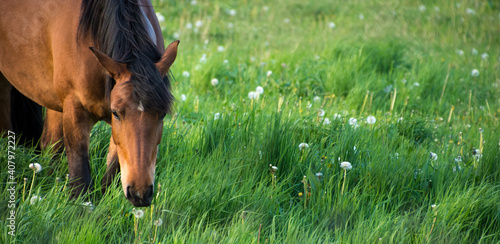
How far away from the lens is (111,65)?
261 centimetres

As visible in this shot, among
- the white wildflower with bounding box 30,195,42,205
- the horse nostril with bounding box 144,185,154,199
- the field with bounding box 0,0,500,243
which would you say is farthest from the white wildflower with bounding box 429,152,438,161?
the white wildflower with bounding box 30,195,42,205

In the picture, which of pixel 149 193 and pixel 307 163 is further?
pixel 307 163

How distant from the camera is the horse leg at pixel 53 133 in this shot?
3.58 meters

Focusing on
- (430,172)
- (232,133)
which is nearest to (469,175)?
(430,172)

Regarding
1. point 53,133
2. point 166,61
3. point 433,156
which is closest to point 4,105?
point 53,133

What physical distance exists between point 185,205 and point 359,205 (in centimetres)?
114

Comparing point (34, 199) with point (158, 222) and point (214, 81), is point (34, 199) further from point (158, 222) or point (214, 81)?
point (214, 81)

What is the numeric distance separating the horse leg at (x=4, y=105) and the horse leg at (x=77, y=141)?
92 cm

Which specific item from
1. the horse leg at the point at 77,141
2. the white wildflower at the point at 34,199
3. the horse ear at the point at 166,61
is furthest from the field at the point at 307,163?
the horse ear at the point at 166,61

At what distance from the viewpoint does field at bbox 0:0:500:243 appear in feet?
9.12

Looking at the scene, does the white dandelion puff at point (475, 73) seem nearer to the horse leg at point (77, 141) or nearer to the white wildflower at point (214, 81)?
the white wildflower at point (214, 81)

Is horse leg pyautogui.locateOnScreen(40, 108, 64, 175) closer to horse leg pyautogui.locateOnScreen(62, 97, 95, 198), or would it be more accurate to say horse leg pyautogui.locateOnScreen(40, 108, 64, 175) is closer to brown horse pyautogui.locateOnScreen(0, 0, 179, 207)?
brown horse pyautogui.locateOnScreen(0, 0, 179, 207)

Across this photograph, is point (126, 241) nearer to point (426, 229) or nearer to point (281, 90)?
point (426, 229)

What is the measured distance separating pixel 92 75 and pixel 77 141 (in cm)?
47
